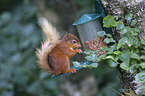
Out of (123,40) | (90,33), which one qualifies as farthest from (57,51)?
(123,40)

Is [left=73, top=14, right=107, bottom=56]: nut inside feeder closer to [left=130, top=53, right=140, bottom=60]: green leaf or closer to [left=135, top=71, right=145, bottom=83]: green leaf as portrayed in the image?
[left=130, top=53, right=140, bottom=60]: green leaf

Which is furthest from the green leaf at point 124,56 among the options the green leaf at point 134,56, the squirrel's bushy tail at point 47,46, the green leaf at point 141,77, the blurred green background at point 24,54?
the blurred green background at point 24,54

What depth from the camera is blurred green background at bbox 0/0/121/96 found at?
2896 mm

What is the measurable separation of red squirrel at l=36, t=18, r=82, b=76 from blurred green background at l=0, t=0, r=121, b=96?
1291 millimetres

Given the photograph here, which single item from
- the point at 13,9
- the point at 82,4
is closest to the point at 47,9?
the point at 82,4

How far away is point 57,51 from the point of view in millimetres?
1476

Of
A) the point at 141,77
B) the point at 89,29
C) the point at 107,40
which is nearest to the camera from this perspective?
the point at 141,77

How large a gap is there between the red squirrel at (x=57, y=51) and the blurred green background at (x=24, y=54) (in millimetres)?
1291

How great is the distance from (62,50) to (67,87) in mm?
1499

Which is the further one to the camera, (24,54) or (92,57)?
(24,54)

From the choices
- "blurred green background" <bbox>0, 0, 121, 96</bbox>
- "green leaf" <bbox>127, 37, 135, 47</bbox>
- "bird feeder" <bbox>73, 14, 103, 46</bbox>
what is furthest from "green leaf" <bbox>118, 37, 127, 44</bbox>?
"blurred green background" <bbox>0, 0, 121, 96</bbox>

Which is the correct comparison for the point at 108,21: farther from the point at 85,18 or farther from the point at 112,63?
the point at 112,63

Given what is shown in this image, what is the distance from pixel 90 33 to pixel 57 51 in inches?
12.7

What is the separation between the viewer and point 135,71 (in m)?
1.49
